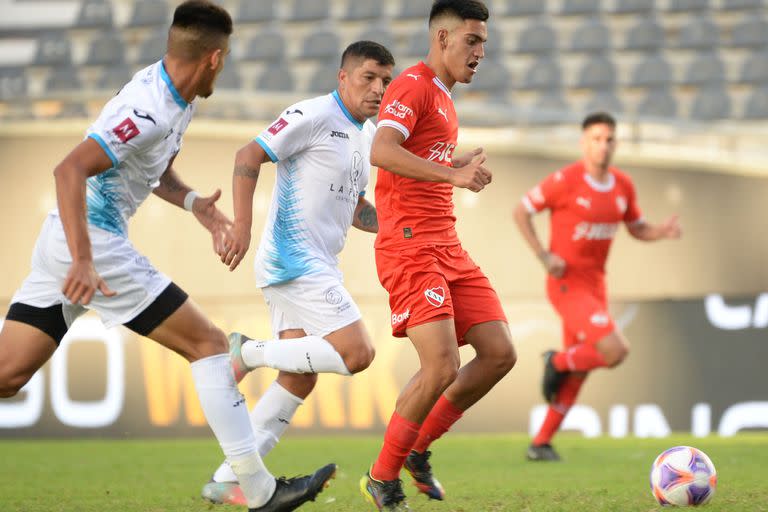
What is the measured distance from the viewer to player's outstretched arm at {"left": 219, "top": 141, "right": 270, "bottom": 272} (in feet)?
15.2

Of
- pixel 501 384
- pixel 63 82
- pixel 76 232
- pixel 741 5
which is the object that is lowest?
pixel 501 384

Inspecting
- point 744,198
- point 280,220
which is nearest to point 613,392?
point 744,198

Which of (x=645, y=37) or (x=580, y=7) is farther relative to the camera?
(x=580, y=7)

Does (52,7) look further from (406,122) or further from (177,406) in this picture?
(406,122)

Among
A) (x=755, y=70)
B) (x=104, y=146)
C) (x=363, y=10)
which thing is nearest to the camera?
(x=104, y=146)

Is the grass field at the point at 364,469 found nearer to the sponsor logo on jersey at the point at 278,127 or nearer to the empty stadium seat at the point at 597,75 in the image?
the sponsor logo on jersey at the point at 278,127

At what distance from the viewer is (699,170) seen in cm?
1284

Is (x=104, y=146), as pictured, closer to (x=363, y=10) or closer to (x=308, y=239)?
(x=308, y=239)

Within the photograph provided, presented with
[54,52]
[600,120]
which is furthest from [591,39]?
[600,120]

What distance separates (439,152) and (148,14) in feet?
45.7

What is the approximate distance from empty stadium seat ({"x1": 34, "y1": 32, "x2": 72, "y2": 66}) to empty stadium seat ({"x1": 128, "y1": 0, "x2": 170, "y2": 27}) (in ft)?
3.70

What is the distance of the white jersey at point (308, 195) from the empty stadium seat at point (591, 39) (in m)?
11.9

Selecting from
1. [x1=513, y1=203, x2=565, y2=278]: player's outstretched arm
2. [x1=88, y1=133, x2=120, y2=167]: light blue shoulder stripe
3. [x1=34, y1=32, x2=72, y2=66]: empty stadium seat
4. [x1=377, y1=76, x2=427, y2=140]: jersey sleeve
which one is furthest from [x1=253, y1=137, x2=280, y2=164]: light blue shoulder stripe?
[x1=34, y1=32, x2=72, y2=66]: empty stadium seat

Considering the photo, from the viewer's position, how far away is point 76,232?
157 inches
